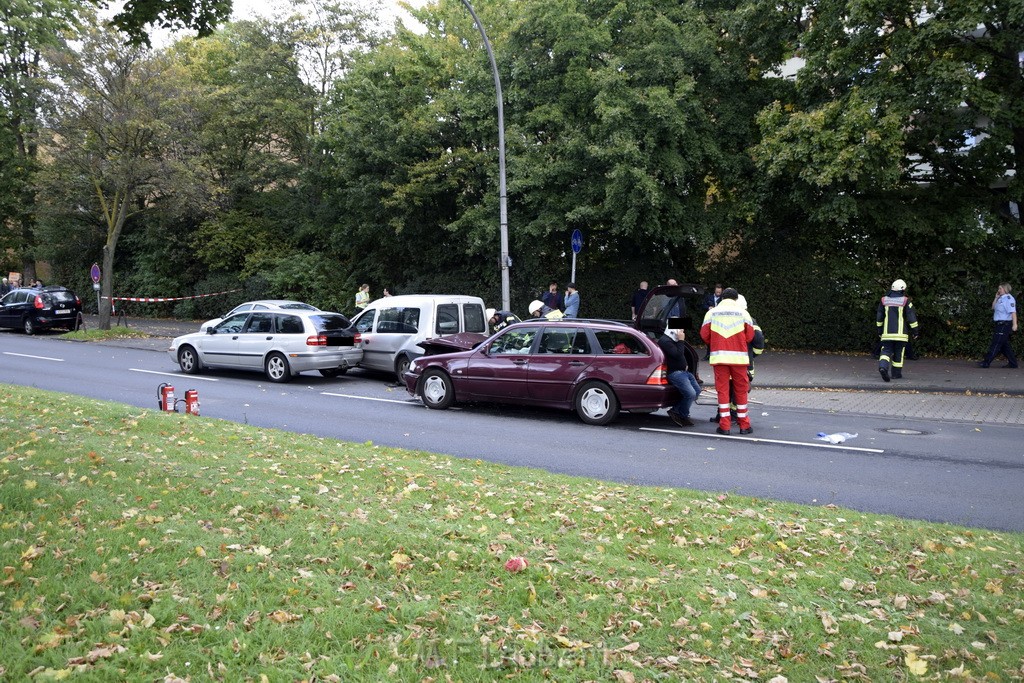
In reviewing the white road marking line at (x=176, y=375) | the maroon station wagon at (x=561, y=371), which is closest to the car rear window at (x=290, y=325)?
the white road marking line at (x=176, y=375)

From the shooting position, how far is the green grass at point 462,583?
414 cm

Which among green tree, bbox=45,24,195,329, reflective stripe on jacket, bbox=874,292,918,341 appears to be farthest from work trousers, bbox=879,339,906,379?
green tree, bbox=45,24,195,329

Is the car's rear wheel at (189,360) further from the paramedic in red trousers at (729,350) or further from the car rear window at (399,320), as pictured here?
the paramedic in red trousers at (729,350)

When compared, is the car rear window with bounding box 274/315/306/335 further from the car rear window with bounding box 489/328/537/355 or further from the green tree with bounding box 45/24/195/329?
the green tree with bounding box 45/24/195/329

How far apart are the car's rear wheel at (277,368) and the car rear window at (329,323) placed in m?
0.97

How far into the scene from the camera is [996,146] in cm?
1834

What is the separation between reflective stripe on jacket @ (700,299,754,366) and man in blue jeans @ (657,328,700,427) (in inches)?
24.0

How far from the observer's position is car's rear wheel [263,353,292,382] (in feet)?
57.8

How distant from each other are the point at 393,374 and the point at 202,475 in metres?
11.2

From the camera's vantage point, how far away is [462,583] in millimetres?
5031

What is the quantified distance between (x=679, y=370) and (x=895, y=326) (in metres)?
6.87

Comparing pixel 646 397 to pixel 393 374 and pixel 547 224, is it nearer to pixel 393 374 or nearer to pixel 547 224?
pixel 393 374

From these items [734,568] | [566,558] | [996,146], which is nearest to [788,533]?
[734,568]

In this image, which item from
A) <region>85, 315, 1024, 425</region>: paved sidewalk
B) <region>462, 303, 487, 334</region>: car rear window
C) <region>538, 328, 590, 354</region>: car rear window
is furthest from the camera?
<region>462, 303, 487, 334</region>: car rear window
